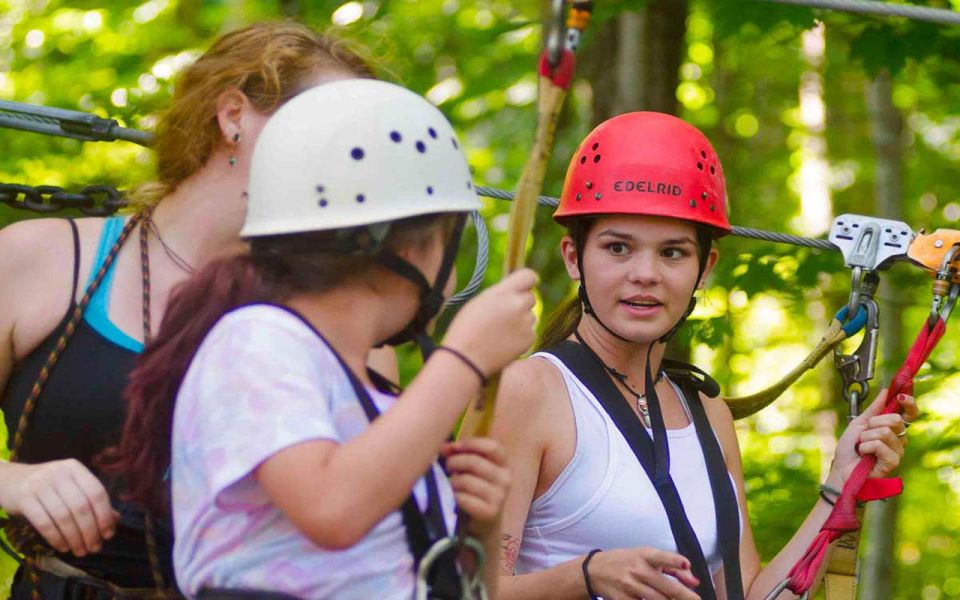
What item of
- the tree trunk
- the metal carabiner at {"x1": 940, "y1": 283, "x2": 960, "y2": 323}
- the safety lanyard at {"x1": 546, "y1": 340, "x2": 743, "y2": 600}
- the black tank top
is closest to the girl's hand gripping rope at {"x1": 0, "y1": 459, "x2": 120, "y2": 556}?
the black tank top

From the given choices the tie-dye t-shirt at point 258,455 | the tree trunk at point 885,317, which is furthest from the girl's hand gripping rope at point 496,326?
the tree trunk at point 885,317

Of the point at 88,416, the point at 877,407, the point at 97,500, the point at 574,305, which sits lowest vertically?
the point at 97,500

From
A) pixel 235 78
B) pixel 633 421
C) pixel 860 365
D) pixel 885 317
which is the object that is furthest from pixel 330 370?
pixel 885 317

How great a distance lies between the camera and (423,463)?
1838 mm

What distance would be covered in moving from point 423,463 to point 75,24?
272 inches

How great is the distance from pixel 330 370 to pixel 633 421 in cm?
126

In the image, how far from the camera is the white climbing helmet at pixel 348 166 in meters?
2.01

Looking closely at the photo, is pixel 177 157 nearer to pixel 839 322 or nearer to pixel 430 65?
pixel 839 322

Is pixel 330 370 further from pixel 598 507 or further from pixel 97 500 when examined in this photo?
pixel 598 507

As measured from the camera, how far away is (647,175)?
3.16 m

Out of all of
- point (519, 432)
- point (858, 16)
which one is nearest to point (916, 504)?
point (858, 16)

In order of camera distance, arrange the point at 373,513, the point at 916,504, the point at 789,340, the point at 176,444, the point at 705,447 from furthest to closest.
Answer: the point at 789,340 → the point at 916,504 → the point at 705,447 → the point at 176,444 → the point at 373,513

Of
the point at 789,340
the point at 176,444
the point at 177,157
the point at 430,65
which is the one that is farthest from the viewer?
the point at 789,340

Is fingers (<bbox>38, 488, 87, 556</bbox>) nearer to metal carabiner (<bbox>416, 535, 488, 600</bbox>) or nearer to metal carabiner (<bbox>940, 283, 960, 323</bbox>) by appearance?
metal carabiner (<bbox>416, 535, 488, 600</bbox>)
